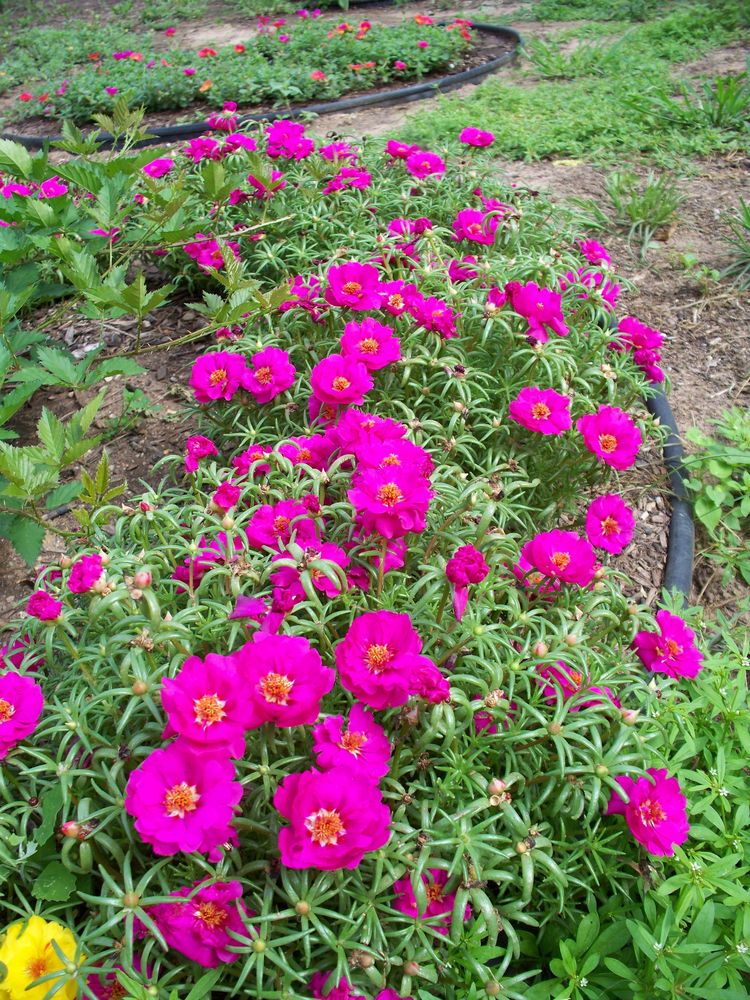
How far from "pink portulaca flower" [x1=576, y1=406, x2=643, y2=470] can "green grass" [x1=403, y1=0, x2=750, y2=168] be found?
2.97 metres

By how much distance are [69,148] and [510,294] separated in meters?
1.66

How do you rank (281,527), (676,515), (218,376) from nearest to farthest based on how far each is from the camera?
(281,527), (218,376), (676,515)

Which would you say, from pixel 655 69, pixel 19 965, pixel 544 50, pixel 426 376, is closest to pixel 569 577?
pixel 426 376

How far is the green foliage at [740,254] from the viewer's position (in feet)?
11.9

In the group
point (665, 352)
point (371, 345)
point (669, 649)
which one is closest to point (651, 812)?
point (669, 649)

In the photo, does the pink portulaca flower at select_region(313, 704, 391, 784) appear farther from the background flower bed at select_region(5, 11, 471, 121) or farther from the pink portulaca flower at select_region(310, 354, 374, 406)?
the background flower bed at select_region(5, 11, 471, 121)

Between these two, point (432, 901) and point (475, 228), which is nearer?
point (432, 901)

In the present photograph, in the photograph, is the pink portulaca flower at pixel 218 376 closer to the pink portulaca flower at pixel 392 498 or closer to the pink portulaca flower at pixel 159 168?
the pink portulaca flower at pixel 392 498

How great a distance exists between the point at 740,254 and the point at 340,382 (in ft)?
8.73

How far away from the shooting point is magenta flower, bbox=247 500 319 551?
5.76 feet

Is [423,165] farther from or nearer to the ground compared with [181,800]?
farther from the ground

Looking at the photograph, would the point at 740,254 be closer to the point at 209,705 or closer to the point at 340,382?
the point at 340,382

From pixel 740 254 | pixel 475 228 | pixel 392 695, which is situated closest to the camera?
pixel 392 695

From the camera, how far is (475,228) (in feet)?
9.77
